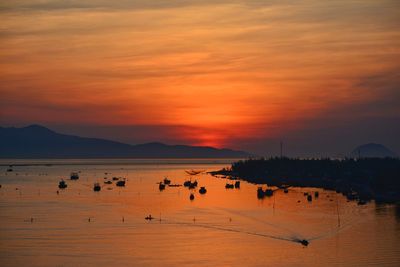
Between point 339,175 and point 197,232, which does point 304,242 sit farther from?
point 339,175

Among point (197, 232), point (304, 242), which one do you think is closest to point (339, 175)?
point (197, 232)

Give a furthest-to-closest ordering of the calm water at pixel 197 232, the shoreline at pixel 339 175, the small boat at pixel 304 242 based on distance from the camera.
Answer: the shoreline at pixel 339 175 → the small boat at pixel 304 242 → the calm water at pixel 197 232

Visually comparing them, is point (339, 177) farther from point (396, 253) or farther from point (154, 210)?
point (396, 253)

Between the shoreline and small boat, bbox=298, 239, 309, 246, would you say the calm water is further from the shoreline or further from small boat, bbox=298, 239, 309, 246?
the shoreline

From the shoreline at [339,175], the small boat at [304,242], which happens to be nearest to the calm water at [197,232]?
the small boat at [304,242]

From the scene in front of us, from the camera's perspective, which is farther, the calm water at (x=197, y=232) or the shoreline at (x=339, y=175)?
the shoreline at (x=339, y=175)

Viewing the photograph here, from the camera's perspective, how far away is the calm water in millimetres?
45531

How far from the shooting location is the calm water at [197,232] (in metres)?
45.5

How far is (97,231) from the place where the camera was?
57.5m

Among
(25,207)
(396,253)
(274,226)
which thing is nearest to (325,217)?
(274,226)

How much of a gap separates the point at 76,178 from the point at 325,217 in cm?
9060

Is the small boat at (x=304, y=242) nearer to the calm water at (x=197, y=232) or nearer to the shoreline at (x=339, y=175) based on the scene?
the calm water at (x=197, y=232)

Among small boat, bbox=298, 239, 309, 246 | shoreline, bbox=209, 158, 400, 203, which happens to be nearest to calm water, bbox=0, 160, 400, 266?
small boat, bbox=298, 239, 309, 246

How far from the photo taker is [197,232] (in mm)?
57312
